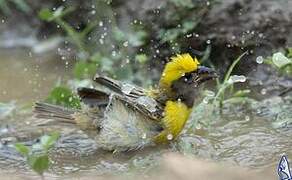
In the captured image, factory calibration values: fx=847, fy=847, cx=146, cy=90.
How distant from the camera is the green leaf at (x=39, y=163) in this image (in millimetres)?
4344

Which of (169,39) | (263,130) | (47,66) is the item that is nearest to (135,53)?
(169,39)

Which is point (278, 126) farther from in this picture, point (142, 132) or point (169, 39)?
point (169, 39)

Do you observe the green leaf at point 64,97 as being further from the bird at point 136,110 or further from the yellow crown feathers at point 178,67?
the yellow crown feathers at point 178,67

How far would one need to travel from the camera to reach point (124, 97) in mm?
5016

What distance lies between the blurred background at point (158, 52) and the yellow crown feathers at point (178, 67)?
338mm

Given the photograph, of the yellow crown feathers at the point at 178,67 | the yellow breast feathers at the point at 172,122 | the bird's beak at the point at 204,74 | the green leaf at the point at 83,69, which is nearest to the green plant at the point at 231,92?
the bird's beak at the point at 204,74

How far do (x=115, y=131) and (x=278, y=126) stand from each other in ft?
3.31

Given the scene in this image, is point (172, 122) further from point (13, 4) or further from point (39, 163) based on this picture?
point (13, 4)

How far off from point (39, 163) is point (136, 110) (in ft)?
2.76

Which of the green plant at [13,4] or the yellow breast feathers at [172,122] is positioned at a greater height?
the green plant at [13,4]

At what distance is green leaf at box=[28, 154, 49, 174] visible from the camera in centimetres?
434

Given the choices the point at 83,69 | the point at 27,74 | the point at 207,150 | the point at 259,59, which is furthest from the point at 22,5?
the point at 207,150

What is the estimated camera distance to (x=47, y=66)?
723 cm

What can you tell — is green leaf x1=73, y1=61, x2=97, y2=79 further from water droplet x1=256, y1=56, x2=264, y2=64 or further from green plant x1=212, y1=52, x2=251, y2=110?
water droplet x1=256, y1=56, x2=264, y2=64
